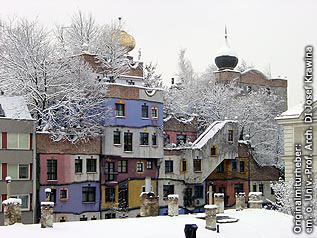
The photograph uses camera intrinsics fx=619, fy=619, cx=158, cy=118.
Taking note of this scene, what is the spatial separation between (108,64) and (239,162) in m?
12.7

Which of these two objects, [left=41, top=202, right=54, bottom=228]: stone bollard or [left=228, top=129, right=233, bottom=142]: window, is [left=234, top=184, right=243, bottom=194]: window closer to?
[left=228, top=129, right=233, bottom=142]: window

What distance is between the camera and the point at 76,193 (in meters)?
36.2

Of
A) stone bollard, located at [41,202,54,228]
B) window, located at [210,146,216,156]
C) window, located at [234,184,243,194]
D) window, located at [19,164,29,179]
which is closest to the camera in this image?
stone bollard, located at [41,202,54,228]

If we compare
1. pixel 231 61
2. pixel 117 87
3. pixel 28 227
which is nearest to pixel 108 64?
pixel 117 87

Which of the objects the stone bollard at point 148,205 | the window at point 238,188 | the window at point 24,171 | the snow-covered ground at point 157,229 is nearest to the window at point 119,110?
the window at point 24,171

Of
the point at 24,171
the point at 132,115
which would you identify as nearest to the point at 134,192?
the point at 132,115

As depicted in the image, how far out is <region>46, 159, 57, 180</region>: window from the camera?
35.4m

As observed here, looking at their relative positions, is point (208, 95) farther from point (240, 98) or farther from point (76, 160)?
point (76, 160)

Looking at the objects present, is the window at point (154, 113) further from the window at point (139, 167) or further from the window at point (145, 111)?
the window at point (139, 167)

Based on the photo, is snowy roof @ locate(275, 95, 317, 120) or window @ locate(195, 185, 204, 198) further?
window @ locate(195, 185, 204, 198)

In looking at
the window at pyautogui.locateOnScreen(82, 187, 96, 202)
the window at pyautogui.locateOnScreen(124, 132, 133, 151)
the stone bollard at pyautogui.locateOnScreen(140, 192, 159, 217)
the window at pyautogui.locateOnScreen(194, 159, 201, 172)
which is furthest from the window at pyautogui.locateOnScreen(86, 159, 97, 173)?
the stone bollard at pyautogui.locateOnScreen(140, 192, 159, 217)

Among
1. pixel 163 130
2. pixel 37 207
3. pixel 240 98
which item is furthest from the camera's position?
pixel 240 98

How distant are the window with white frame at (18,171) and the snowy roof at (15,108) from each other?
8.68 ft

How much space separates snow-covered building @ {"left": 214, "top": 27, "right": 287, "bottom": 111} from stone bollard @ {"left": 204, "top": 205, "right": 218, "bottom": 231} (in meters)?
32.9
